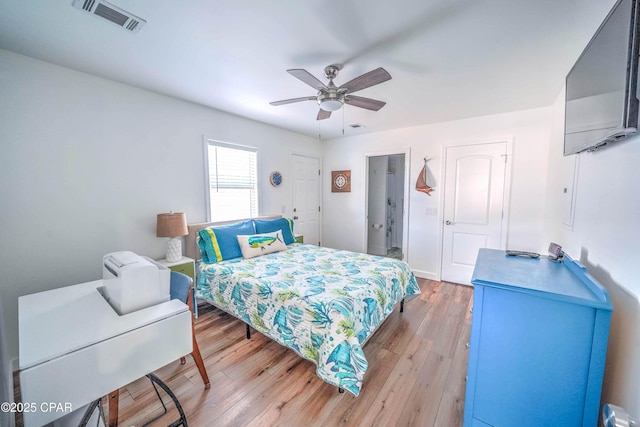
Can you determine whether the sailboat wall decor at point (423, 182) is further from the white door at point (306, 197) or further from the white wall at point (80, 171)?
the white wall at point (80, 171)

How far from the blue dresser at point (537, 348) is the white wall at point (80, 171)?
3.14 metres

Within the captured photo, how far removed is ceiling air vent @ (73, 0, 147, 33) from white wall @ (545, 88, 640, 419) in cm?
278

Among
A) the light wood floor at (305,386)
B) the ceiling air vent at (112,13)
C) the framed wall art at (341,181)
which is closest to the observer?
the ceiling air vent at (112,13)

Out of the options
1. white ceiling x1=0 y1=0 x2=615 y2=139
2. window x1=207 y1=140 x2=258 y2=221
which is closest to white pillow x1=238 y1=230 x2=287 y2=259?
window x1=207 y1=140 x2=258 y2=221

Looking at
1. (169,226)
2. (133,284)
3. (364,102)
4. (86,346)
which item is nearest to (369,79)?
(364,102)

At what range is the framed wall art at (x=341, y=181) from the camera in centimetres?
480

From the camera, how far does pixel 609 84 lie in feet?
3.74

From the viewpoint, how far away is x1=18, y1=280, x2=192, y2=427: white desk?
2.85 feet

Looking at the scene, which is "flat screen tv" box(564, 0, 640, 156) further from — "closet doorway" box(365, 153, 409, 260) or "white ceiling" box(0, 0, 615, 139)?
"closet doorway" box(365, 153, 409, 260)

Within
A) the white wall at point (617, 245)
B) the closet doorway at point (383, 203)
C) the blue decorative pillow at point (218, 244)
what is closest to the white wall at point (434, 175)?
the closet doorway at point (383, 203)

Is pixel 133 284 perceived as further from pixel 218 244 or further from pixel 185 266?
pixel 218 244

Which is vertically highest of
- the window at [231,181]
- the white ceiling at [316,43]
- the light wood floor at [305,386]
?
the white ceiling at [316,43]

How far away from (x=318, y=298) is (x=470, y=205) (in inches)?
116

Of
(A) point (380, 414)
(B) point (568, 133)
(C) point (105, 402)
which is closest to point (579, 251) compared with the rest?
(B) point (568, 133)
